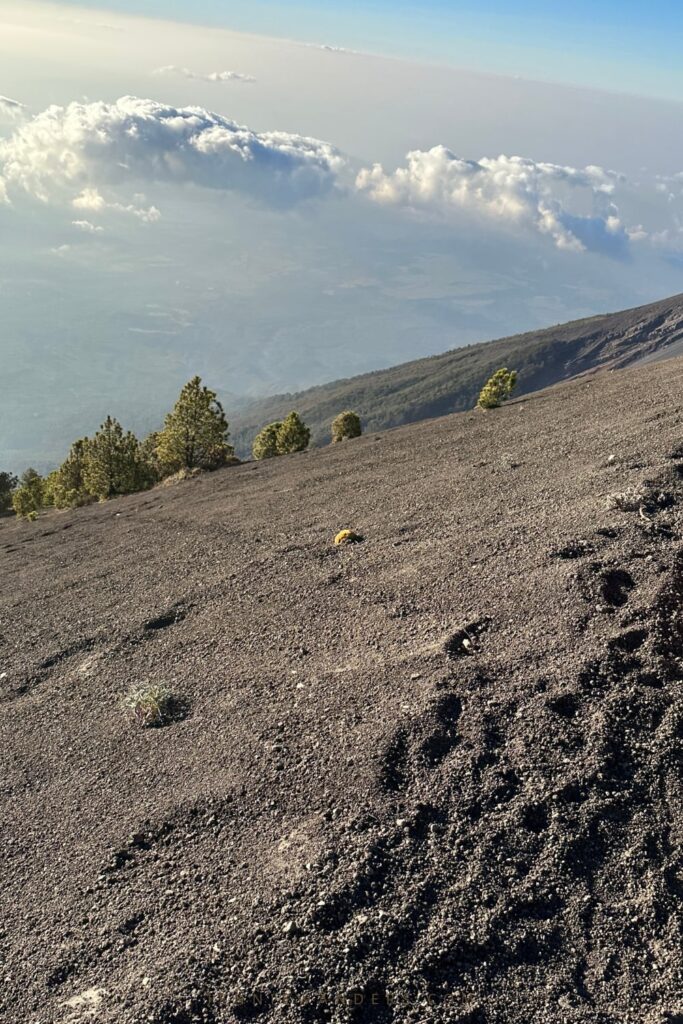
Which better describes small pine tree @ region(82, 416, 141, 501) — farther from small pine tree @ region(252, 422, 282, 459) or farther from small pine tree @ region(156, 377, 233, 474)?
small pine tree @ region(252, 422, 282, 459)

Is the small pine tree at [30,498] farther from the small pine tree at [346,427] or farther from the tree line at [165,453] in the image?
the small pine tree at [346,427]

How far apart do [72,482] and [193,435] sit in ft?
53.4

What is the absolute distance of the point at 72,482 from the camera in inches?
2283

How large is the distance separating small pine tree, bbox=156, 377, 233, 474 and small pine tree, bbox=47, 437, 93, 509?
9.53 m

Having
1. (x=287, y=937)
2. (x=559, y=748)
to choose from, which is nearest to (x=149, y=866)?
(x=287, y=937)

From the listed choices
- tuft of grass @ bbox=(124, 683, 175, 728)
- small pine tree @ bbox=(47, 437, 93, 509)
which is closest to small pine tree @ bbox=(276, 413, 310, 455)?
small pine tree @ bbox=(47, 437, 93, 509)

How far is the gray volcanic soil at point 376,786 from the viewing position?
7.59m

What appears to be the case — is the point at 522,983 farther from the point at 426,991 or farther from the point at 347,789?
the point at 347,789

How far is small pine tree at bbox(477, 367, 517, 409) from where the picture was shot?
1922 inches

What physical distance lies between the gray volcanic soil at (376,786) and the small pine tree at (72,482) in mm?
37004

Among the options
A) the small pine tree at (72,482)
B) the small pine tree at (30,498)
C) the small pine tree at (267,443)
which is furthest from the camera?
the small pine tree at (30,498)

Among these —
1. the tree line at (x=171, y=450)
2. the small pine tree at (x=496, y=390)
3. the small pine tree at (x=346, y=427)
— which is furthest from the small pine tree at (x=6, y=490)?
the small pine tree at (x=496, y=390)

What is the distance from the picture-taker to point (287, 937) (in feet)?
26.5

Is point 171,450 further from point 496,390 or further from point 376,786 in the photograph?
point 376,786
